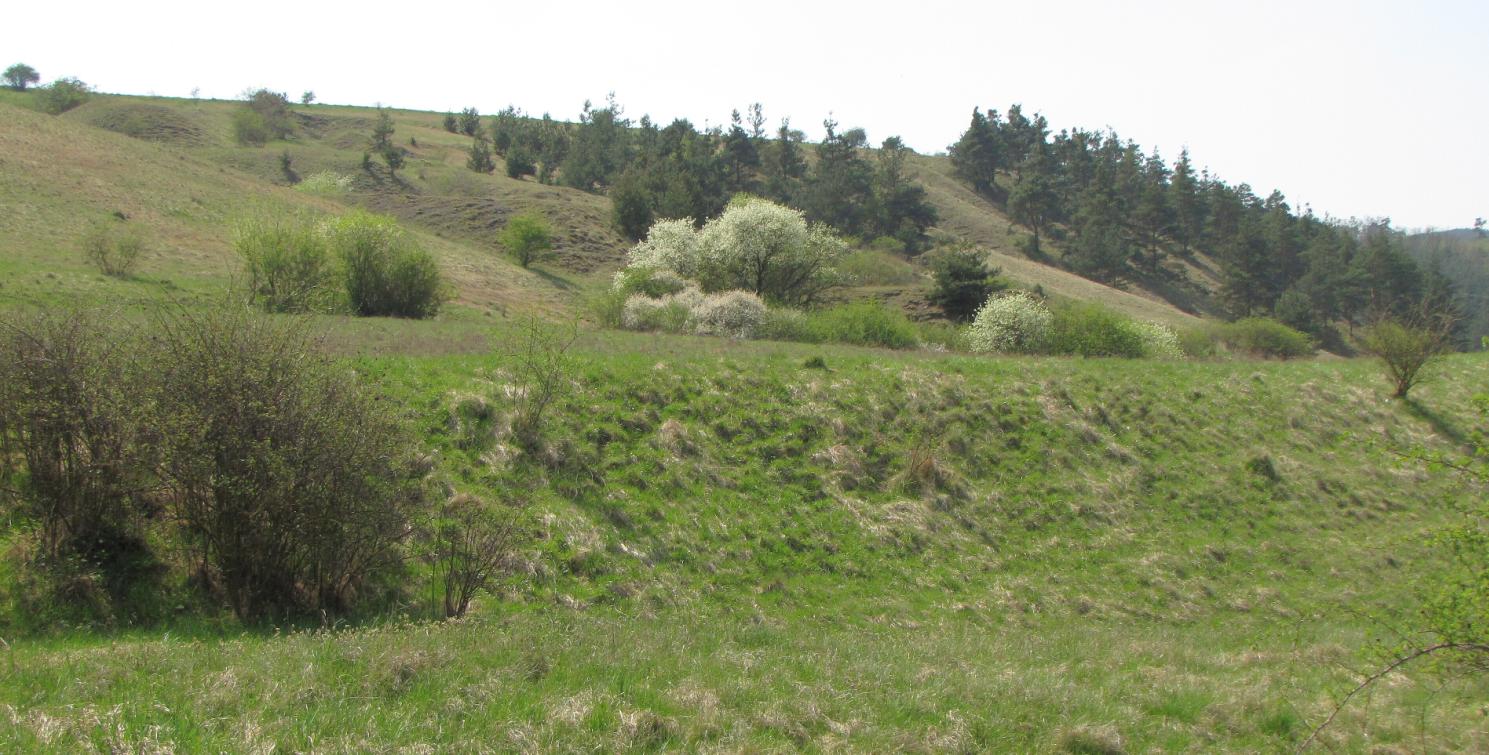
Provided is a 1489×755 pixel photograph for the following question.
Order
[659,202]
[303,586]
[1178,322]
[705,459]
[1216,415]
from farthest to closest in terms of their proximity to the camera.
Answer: [659,202] → [1178,322] → [1216,415] → [705,459] → [303,586]

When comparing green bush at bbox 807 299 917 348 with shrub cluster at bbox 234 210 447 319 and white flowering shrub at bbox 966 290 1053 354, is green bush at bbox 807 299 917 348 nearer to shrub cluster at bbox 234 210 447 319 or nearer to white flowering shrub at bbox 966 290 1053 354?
white flowering shrub at bbox 966 290 1053 354

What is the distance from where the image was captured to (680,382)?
2102 centimetres

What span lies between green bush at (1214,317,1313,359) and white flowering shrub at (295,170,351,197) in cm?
6446

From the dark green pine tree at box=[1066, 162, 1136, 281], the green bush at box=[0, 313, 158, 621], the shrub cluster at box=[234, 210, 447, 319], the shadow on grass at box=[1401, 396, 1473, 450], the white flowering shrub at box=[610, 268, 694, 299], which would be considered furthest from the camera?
the dark green pine tree at box=[1066, 162, 1136, 281]

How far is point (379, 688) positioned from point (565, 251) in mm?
60836

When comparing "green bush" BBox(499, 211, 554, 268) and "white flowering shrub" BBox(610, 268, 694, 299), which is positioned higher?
"green bush" BBox(499, 211, 554, 268)

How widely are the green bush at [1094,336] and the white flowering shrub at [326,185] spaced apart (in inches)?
2110

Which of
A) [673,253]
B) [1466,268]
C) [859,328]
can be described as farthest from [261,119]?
[1466,268]

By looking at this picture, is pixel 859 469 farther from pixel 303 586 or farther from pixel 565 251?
pixel 565 251

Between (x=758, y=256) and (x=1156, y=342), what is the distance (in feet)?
67.7

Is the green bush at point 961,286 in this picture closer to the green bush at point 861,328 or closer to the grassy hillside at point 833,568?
the green bush at point 861,328

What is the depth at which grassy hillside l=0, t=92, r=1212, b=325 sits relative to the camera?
39.2m

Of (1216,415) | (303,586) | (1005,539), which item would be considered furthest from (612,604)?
(1216,415)

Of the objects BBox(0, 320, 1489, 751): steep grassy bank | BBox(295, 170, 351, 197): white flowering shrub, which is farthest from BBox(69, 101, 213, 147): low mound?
BBox(0, 320, 1489, 751): steep grassy bank
